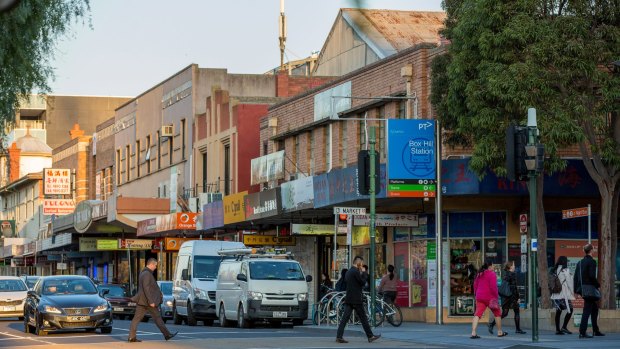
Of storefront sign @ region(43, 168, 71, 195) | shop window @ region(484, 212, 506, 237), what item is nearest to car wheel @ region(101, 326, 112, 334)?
shop window @ region(484, 212, 506, 237)

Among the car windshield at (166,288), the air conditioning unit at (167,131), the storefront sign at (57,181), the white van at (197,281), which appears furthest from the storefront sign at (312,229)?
the storefront sign at (57,181)

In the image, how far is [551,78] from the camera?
88.5 feet

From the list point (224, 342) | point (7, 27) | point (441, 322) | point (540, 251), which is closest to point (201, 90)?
point (441, 322)

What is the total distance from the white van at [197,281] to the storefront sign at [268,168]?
757 cm

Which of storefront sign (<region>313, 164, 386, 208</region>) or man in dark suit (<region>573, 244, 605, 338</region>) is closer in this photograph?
man in dark suit (<region>573, 244, 605, 338</region>)

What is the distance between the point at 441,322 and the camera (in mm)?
33500

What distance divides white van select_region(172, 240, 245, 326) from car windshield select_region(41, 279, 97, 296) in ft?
17.8

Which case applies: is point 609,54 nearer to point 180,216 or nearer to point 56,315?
point 56,315

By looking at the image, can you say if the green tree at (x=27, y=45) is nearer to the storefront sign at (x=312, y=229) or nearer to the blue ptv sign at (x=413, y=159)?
the blue ptv sign at (x=413, y=159)

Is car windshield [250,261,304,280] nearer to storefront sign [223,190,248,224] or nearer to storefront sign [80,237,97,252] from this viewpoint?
storefront sign [223,190,248,224]

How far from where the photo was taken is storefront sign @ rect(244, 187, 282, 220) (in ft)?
136

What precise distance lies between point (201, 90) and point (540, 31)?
32707mm

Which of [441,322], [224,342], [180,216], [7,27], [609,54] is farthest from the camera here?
[180,216]

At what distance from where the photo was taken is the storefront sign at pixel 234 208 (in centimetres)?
4519
